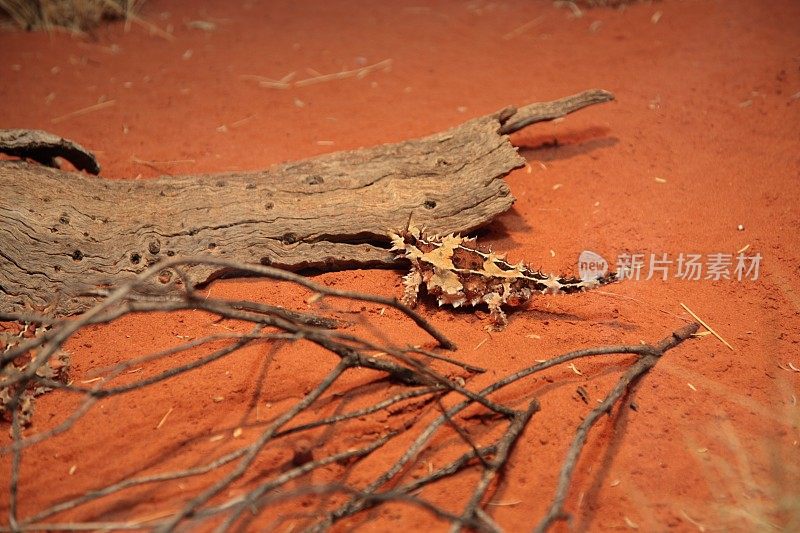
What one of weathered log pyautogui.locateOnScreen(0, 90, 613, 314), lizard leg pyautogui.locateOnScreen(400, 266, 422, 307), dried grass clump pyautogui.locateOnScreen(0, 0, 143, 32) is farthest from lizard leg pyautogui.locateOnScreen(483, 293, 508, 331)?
dried grass clump pyautogui.locateOnScreen(0, 0, 143, 32)

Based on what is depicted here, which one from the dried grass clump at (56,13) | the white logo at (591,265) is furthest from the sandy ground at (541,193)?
the dried grass clump at (56,13)

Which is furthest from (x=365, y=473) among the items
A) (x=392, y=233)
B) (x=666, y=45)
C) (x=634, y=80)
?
(x=666, y=45)

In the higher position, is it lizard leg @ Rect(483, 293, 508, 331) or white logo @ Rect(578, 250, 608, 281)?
white logo @ Rect(578, 250, 608, 281)

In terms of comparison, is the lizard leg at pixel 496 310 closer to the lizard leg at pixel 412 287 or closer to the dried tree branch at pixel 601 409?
the lizard leg at pixel 412 287

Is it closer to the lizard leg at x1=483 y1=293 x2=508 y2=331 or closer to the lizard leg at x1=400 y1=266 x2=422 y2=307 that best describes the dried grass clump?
the lizard leg at x1=400 y1=266 x2=422 y2=307

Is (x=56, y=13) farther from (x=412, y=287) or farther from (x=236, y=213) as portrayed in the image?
(x=412, y=287)

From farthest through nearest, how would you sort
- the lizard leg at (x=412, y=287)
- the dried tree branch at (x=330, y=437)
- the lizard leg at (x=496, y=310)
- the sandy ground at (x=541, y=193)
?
the lizard leg at (x=412, y=287), the lizard leg at (x=496, y=310), the sandy ground at (x=541, y=193), the dried tree branch at (x=330, y=437)

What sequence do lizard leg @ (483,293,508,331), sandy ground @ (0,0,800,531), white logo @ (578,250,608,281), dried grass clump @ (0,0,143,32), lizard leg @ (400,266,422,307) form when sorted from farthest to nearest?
dried grass clump @ (0,0,143,32), white logo @ (578,250,608,281), lizard leg @ (400,266,422,307), lizard leg @ (483,293,508,331), sandy ground @ (0,0,800,531)
